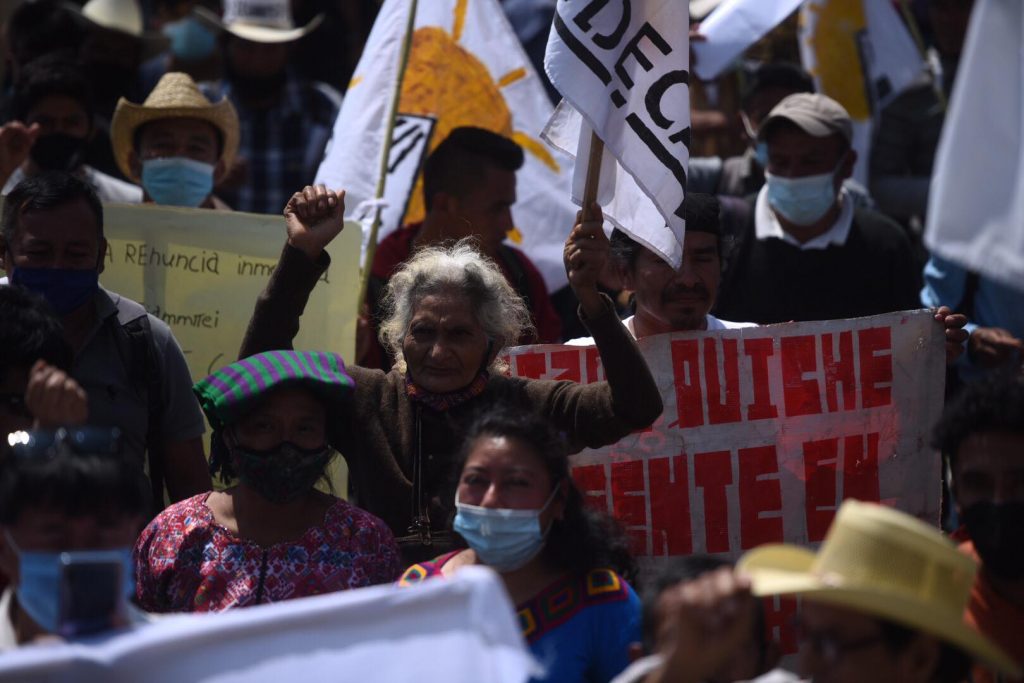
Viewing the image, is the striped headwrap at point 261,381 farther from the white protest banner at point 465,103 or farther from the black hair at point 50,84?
the black hair at point 50,84

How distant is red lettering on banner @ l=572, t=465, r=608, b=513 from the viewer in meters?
5.54

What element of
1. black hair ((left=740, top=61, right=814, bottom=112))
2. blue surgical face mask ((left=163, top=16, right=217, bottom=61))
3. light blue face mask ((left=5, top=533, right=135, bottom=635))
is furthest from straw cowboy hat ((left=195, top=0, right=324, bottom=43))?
light blue face mask ((left=5, top=533, right=135, bottom=635))

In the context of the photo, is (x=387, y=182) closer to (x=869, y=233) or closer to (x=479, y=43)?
(x=479, y=43)

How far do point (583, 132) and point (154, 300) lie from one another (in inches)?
74.9

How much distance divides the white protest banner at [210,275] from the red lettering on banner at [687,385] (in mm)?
1326

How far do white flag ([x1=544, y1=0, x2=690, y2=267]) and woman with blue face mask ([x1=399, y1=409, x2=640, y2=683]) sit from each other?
3.23 feet

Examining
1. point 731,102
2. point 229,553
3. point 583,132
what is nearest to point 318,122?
point 731,102

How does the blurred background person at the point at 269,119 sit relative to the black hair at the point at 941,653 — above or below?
above

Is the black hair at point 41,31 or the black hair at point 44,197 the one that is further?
the black hair at point 41,31

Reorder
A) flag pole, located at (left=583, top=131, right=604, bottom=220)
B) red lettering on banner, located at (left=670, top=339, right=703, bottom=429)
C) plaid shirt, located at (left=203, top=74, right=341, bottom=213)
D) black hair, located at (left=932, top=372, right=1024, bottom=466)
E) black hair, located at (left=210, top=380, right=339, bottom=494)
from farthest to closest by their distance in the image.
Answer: plaid shirt, located at (left=203, top=74, right=341, bottom=213) < red lettering on banner, located at (left=670, top=339, right=703, bottom=429) < flag pole, located at (left=583, top=131, right=604, bottom=220) < black hair, located at (left=210, top=380, right=339, bottom=494) < black hair, located at (left=932, top=372, right=1024, bottom=466)

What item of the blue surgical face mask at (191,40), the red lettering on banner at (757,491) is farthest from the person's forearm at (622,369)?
the blue surgical face mask at (191,40)

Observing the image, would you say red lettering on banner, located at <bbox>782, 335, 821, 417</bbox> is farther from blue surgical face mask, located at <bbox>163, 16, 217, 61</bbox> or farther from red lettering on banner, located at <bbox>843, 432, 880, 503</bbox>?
blue surgical face mask, located at <bbox>163, 16, 217, 61</bbox>

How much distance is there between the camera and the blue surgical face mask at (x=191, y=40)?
9.79 meters

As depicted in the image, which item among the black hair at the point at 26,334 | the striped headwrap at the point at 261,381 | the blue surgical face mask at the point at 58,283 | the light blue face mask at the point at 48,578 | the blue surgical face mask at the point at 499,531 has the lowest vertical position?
the blue surgical face mask at the point at 499,531
